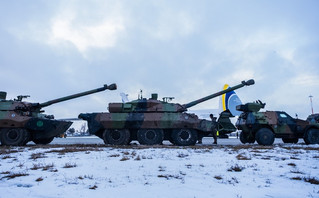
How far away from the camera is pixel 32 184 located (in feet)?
14.1

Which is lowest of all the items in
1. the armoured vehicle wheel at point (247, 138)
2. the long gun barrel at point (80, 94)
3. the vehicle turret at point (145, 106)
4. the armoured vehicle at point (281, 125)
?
the armoured vehicle wheel at point (247, 138)

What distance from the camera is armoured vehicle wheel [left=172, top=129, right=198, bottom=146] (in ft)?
43.8

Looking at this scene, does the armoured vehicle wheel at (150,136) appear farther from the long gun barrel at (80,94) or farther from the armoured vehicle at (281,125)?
the armoured vehicle at (281,125)

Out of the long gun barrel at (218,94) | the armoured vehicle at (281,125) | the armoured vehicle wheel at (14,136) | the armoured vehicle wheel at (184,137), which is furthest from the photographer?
the long gun barrel at (218,94)

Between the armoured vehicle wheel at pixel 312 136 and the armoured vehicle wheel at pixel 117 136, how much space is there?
33.3 ft

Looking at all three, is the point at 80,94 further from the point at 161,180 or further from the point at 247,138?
the point at 161,180

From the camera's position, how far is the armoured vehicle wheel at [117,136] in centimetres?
1356

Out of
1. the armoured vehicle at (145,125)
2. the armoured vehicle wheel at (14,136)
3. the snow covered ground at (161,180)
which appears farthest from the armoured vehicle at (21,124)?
the snow covered ground at (161,180)

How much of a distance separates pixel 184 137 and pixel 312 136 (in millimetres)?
7402

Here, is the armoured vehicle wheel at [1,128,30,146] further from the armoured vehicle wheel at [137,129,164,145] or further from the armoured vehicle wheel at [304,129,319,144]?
the armoured vehicle wheel at [304,129,319,144]

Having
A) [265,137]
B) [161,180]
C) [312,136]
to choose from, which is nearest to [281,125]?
[265,137]

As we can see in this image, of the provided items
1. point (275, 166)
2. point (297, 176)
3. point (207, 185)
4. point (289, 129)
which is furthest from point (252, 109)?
point (207, 185)

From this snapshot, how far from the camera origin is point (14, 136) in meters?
13.8

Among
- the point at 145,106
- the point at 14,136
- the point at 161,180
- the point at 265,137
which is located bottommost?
the point at 161,180
